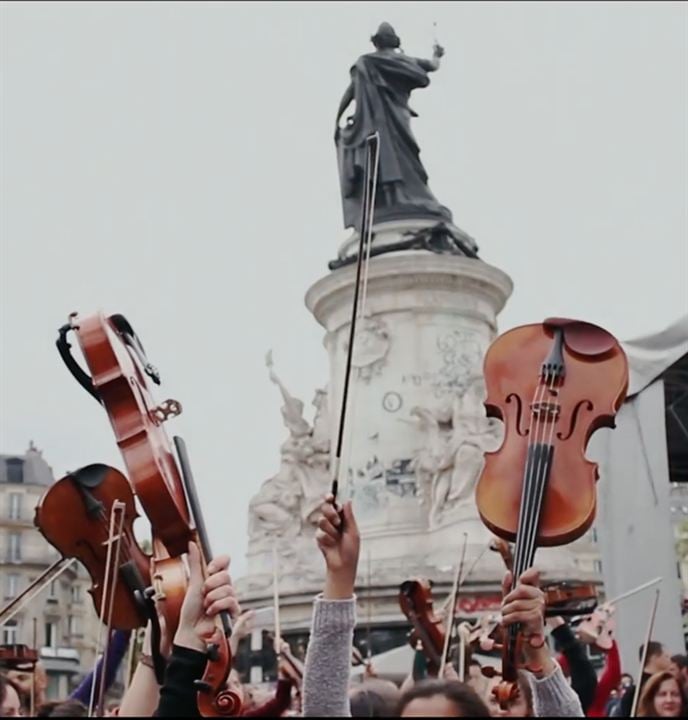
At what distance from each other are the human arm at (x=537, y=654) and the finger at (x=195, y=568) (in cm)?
63

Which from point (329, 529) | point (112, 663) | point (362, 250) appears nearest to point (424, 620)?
point (112, 663)

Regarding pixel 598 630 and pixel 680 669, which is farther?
pixel 598 630

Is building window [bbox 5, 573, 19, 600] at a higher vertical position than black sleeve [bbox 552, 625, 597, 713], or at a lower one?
higher

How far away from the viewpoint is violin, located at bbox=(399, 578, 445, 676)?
7133mm

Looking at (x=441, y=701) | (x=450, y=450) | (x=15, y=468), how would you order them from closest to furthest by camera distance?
1. (x=441, y=701)
2. (x=450, y=450)
3. (x=15, y=468)

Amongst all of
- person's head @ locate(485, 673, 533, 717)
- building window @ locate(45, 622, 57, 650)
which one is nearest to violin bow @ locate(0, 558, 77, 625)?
person's head @ locate(485, 673, 533, 717)

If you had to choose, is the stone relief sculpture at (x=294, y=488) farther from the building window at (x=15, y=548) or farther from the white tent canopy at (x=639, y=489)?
the building window at (x=15, y=548)

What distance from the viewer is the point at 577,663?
14.8 ft

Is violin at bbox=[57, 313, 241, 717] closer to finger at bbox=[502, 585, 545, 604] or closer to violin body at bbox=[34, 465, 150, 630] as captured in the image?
finger at bbox=[502, 585, 545, 604]

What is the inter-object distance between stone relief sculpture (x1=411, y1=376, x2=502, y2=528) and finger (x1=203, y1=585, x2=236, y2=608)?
13.5 m

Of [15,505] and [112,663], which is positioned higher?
[15,505]

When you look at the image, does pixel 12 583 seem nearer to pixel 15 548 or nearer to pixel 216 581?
pixel 15 548

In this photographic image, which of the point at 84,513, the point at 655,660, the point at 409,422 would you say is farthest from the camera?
the point at 409,422

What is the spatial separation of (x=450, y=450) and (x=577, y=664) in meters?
11.9
